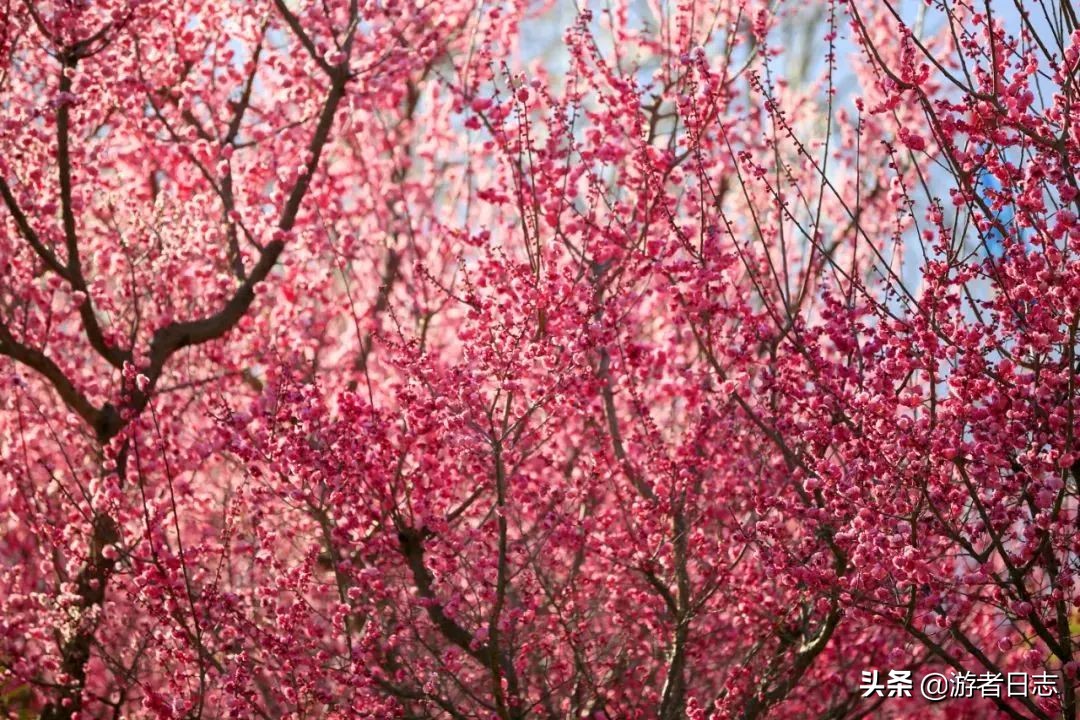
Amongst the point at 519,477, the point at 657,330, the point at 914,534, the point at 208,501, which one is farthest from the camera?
the point at 657,330

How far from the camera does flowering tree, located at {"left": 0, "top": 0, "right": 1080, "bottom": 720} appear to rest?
4.75 metres

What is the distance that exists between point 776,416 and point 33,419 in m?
6.38

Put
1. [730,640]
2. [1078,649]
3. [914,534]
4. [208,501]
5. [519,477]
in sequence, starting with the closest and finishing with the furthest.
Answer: [914,534], [1078,649], [519,477], [730,640], [208,501]

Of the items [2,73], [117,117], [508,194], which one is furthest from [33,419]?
[508,194]

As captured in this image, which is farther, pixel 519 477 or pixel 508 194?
pixel 508 194

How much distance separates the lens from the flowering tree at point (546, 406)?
187 inches

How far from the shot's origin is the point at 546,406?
6469 millimetres

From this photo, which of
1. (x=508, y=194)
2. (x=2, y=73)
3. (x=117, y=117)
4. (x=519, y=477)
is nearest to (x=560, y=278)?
(x=519, y=477)

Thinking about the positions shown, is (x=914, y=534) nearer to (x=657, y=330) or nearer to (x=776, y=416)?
(x=776, y=416)

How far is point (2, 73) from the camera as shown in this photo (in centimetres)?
746

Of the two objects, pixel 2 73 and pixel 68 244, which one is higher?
pixel 2 73

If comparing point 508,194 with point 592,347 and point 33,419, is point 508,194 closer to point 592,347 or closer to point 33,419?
point 592,347

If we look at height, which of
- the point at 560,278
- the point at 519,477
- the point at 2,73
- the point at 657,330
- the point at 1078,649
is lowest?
the point at 1078,649

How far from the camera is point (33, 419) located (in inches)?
378
